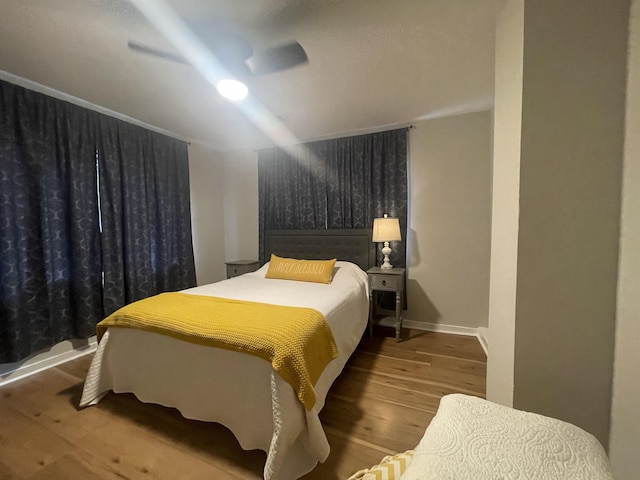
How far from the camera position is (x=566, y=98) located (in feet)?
3.42

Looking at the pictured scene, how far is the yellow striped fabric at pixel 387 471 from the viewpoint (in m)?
0.70

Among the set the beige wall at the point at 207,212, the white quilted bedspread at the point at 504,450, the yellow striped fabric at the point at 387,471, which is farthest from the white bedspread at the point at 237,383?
the beige wall at the point at 207,212

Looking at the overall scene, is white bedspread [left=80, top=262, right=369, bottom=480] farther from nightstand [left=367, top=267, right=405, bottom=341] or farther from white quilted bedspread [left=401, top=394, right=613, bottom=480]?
white quilted bedspread [left=401, top=394, right=613, bottom=480]

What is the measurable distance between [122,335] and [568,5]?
2950mm

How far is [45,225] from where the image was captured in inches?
84.2

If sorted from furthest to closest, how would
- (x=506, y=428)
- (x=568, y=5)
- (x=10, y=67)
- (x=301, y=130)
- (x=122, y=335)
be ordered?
(x=301, y=130) → (x=10, y=67) → (x=122, y=335) → (x=568, y=5) → (x=506, y=428)

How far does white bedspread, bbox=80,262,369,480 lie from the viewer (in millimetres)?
1210

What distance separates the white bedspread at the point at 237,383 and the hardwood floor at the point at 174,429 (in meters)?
0.11

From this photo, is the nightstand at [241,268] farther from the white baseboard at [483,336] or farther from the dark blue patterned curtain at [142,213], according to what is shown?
the white baseboard at [483,336]

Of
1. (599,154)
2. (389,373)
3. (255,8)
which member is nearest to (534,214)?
(599,154)

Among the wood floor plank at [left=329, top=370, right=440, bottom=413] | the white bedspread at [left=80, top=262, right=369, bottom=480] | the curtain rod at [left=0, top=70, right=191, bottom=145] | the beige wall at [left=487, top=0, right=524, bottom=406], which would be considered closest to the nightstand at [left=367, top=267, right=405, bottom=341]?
the white bedspread at [left=80, top=262, right=369, bottom=480]

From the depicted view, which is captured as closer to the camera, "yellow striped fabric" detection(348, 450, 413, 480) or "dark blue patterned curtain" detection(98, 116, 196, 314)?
"yellow striped fabric" detection(348, 450, 413, 480)

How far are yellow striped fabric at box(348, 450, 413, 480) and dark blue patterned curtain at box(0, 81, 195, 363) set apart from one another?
284cm

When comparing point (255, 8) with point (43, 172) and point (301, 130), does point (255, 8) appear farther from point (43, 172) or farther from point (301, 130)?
point (43, 172)
